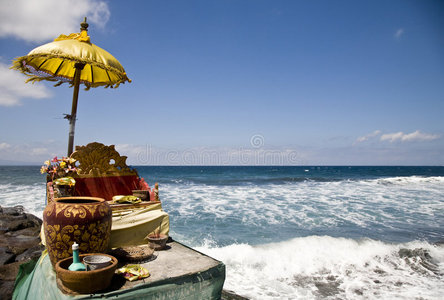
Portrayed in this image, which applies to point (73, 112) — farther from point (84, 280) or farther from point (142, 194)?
point (84, 280)

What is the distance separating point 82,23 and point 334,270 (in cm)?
917

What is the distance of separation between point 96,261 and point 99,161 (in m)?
3.19

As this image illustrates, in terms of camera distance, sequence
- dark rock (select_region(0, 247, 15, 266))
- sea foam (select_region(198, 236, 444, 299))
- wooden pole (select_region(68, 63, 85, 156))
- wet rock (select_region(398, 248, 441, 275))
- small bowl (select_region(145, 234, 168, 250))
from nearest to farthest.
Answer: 1. small bowl (select_region(145, 234, 168, 250))
2. wooden pole (select_region(68, 63, 85, 156))
3. sea foam (select_region(198, 236, 444, 299))
4. dark rock (select_region(0, 247, 15, 266))
5. wet rock (select_region(398, 248, 441, 275))

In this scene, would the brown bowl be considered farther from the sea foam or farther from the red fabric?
the sea foam

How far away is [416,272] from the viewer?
806cm

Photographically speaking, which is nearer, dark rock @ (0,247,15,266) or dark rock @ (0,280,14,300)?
dark rock @ (0,280,14,300)

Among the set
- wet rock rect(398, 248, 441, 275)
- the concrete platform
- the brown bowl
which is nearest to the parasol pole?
the concrete platform

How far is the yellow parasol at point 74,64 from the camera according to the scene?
5004mm

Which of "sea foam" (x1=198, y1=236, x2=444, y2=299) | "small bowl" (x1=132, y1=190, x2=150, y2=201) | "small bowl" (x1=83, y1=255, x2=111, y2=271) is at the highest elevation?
"small bowl" (x1=132, y1=190, x2=150, y2=201)

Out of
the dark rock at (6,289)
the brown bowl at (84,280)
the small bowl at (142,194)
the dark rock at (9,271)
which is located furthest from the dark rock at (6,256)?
the brown bowl at (84,280)

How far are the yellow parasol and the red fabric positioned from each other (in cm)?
77

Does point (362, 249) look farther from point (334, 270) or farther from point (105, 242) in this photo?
point (105, 242)

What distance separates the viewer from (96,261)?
3.63 meters

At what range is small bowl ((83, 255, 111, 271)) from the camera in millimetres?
3488
